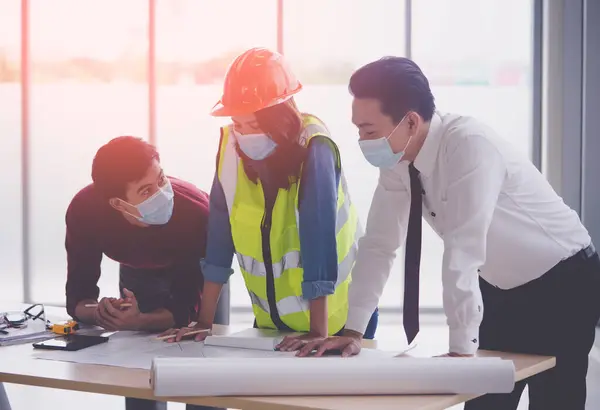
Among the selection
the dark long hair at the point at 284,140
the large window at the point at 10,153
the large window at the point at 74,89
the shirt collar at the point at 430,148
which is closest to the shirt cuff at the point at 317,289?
the dark long hair at the point at 284,140

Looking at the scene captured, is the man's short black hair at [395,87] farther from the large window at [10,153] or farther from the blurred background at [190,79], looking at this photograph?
the large window at [10,153]

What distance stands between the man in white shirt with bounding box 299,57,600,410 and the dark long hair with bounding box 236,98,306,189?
0.92 feet

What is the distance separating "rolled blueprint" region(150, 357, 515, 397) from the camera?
161 cm

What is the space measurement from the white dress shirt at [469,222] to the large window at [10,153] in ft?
14.1

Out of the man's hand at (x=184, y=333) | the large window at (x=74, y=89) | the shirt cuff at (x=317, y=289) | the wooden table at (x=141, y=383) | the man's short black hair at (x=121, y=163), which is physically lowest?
the wooden table at (x=141, y=383)

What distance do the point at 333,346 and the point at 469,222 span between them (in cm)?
43

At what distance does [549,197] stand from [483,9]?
4.01 m

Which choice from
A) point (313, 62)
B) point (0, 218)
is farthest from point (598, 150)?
point (0, 218)

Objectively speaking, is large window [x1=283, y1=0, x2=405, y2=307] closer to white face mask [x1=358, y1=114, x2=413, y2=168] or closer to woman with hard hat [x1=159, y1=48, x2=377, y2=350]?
woman with hard hat [x1=159, y1=48, x2=377, y2=350]

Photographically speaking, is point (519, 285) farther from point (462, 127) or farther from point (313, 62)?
point (313, 62)

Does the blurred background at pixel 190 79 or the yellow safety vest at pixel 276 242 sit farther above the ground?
the blurred background at pixel 190 79

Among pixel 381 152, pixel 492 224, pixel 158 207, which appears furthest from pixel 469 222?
pixel 158 207

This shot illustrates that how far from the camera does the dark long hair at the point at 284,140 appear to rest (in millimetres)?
2180

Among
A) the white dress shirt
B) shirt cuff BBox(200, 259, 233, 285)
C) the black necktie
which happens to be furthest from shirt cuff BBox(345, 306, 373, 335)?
shirt cuff BBox(200, 259, 233, 285)
